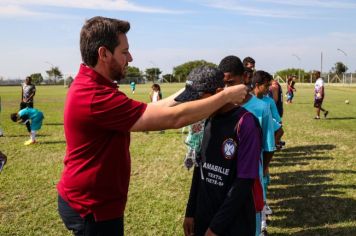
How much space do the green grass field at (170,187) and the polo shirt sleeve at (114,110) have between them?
3.52 m

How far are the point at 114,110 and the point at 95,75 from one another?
0.30m

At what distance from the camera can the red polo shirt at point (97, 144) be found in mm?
2395

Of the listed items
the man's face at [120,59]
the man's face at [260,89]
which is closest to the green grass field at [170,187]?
the man's face at [260,89]

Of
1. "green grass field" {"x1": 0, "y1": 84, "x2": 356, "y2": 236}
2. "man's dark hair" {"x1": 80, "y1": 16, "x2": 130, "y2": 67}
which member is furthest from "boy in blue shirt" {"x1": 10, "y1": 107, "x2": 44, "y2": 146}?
"man's dark hair" {"x1": 80, "y1": 16, "x2": 130, "y2": 67}

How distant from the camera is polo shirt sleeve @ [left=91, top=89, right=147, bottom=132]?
237 centimetres

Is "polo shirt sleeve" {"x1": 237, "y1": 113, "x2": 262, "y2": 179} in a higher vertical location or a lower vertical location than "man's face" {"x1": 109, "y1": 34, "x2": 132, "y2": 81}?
lower

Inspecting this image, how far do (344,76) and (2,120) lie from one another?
65.0 meters

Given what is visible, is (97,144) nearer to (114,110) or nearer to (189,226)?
(114,110)

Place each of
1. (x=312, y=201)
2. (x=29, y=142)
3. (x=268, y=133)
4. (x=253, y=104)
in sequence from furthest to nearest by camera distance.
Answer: (x=29, y=142) < (x=312, y=201) < (x=268, y=133) < (x=253, y=104)

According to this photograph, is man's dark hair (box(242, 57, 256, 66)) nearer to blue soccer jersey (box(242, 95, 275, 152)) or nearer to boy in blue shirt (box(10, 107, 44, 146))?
blue soccer jersey (box(242, 95, 275, 152))

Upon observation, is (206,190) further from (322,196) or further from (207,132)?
(322,196)

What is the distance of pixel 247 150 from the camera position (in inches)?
102

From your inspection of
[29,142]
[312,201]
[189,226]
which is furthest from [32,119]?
[189,226]

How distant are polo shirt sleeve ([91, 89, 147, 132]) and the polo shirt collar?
0.13 metres
